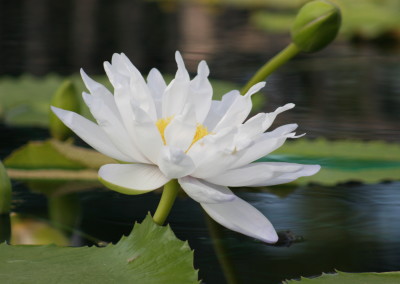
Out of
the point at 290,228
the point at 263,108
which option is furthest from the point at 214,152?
the point at 263,108

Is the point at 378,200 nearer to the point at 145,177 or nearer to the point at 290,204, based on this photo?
the point at 290,204

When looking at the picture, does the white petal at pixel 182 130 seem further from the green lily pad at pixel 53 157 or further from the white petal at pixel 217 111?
the green lily pad at pixel 53 157

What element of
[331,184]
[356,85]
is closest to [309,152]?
[331,184]

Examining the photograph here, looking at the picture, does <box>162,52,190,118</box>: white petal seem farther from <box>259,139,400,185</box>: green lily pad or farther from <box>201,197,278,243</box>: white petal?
<box>259,139,400,185</box>: green lily pad

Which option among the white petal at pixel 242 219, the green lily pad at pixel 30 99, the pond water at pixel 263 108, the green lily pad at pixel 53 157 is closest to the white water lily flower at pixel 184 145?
the white petal at pixel 242 219

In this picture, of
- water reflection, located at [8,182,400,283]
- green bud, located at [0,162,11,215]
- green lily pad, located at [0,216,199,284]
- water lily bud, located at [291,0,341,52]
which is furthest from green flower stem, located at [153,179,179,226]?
water lily bud, located at [291,0,341,52]

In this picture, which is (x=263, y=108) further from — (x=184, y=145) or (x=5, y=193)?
(x=184, y=145)
